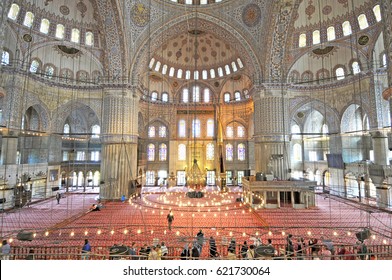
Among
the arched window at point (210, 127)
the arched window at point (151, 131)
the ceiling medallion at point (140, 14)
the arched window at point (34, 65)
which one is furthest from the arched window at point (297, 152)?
the arched window at point (34, 65)

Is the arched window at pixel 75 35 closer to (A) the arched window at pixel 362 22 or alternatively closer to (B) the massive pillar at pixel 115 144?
(B) the massive pillar at pixel 115 144

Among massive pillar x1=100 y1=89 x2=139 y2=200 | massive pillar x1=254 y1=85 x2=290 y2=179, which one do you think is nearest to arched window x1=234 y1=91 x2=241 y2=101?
massive pillar x1=254 y1=85 x2=290 y2=179

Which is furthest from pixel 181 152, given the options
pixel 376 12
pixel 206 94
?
pixel 376 12

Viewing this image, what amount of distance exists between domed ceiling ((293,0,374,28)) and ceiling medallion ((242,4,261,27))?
103 inches

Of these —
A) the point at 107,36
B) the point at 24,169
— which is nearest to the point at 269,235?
the point at 107,36

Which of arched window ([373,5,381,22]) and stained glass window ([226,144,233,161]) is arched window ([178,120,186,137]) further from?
arched window ([373,5,381,22])

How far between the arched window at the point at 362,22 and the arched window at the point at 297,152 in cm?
1060

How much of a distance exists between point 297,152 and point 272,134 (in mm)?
9324

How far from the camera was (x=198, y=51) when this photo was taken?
2373 cm

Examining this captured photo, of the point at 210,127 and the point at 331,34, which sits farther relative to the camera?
the point at 210,127

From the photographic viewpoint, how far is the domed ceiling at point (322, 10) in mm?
14929

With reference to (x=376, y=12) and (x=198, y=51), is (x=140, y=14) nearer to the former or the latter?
(x=198, y=51)

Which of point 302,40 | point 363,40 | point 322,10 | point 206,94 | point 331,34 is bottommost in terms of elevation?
point 206,94
